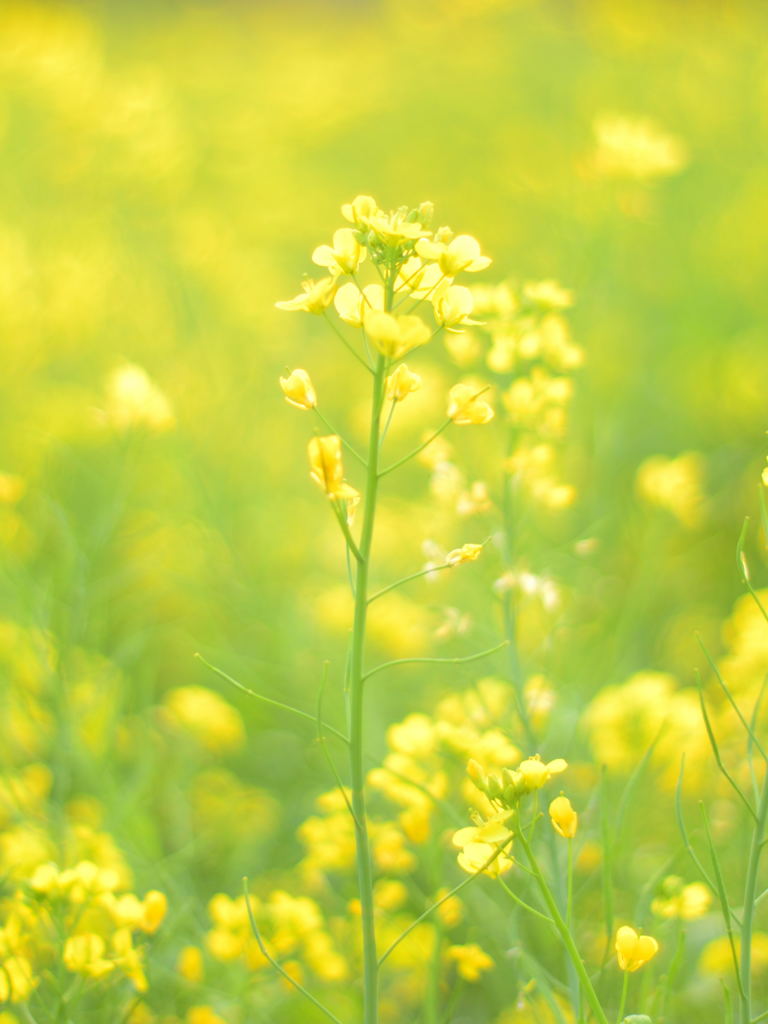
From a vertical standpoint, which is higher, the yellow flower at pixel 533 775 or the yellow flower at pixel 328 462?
the yellow flower at pixel 328 462

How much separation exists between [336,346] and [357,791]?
9.84 ft

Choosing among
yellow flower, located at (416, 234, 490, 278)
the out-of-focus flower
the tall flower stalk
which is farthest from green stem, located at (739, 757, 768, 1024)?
the out-of-focus flower

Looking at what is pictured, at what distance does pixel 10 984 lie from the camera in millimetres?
1047

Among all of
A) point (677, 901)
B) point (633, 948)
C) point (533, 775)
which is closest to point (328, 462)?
point (533, 775)

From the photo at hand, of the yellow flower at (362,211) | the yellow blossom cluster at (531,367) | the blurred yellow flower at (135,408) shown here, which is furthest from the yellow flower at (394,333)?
the blurred yellow flower at (135,408)

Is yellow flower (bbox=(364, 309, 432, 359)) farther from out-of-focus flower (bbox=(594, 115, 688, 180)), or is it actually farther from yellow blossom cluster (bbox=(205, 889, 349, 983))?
out-of-focus flower (bbox=(594, 115, 688, 180))

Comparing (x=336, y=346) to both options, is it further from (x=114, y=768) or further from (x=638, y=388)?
(x=114, y=768)

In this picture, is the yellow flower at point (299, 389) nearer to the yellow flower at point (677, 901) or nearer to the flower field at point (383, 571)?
the flower field at point (383, 571)

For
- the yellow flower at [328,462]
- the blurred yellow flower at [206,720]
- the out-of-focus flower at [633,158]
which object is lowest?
the yellow flower at [328,462]

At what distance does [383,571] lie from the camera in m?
2.52

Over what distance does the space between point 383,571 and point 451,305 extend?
160 centimetres

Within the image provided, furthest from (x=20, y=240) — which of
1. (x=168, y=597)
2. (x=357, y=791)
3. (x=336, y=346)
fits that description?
(x=357, y=791)

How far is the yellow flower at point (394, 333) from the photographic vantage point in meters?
0.83

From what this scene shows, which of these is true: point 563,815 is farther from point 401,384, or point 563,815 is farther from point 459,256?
point 459,256
